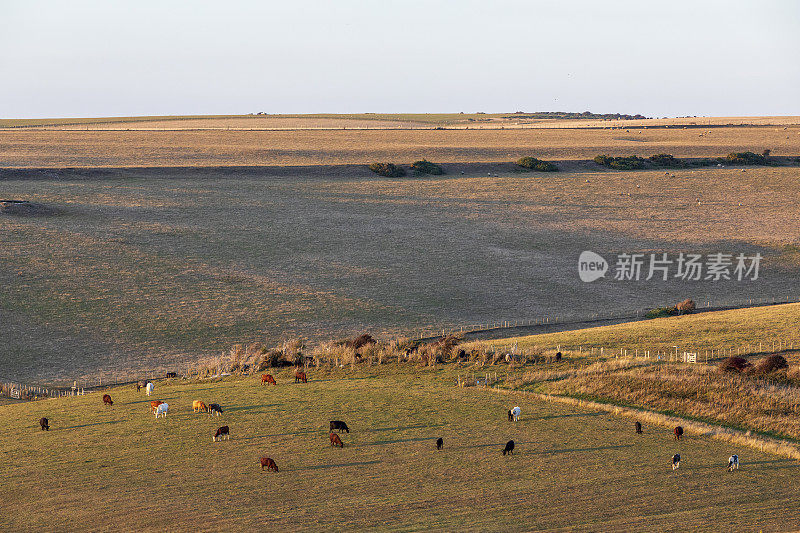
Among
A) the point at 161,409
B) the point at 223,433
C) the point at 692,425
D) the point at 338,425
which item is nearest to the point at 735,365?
the point at 692,425

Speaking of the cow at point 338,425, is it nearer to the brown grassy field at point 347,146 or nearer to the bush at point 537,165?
the brown grassy field at point 347,146

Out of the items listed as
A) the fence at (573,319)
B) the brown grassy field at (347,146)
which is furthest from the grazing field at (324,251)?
the brown grassy field at (347,146)

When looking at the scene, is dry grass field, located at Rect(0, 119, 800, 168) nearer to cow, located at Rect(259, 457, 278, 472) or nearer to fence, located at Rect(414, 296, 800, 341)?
fence, located at Rect(414, 296, 800, 341)

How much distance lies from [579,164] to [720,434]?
80081 mm

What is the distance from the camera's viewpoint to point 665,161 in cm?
10288

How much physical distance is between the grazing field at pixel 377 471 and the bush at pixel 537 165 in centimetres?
7052

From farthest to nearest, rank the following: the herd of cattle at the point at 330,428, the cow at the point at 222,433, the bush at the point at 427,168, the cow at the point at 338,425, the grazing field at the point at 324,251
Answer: the bush at the point at 427,168
the grazing field at the point at 324,251
the cow at the point at 338,425
the cow at the point at 222,433
the herd of cattle at the point at 330,428

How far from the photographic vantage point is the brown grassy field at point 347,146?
103m

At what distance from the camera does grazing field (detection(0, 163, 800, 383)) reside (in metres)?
47.5

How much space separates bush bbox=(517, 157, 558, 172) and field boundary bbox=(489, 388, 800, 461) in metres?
68.6

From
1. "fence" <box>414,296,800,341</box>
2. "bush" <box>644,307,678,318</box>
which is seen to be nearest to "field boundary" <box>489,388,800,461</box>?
"fence" <box>414,296,800,341</box>

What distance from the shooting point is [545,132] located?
526 ft

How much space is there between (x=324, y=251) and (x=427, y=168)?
113 ft

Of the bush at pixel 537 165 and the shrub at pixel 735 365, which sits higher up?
the bush at pixel 537 165
